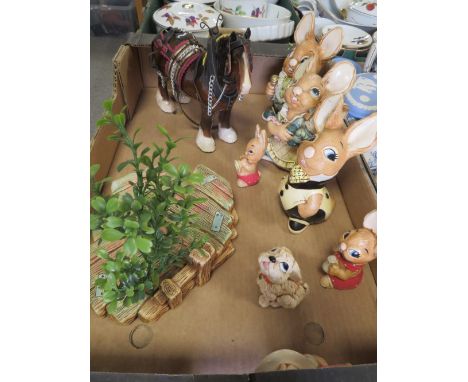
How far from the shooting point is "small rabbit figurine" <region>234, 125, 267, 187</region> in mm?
851

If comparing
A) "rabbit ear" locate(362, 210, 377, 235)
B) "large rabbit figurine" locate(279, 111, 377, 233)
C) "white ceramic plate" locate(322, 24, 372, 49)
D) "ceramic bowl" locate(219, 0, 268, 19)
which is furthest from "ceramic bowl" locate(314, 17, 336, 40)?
"rabbit ear" locate(362, 210, 377, 235)

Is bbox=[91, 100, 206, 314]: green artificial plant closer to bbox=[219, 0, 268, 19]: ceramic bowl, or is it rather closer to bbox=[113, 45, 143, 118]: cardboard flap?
bbox=[113, 45, 143, 118]: cardboard flap

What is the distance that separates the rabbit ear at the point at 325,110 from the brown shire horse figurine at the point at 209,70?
0.79 ft

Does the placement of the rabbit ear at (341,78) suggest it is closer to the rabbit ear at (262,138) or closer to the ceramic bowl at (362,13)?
the rabbit ear at (262,138)

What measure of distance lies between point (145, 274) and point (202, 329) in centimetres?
20

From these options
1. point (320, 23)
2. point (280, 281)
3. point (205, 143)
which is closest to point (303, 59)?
point (205, 143)

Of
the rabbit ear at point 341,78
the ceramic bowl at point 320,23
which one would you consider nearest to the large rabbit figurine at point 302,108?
the rabbit ear at point 341,78

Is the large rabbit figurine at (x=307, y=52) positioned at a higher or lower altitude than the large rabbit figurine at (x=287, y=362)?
higher

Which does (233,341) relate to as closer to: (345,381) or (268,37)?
(345,381)

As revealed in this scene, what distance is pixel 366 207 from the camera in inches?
32.4

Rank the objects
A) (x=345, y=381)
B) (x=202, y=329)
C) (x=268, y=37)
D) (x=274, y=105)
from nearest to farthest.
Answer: (x=345, y=381) → (x=202, y=329) → (x=274, y=105) → (x=268, y=37)

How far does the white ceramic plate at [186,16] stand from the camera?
1267 mm

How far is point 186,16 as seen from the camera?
1306mm

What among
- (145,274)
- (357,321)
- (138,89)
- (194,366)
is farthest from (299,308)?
(138,89)
